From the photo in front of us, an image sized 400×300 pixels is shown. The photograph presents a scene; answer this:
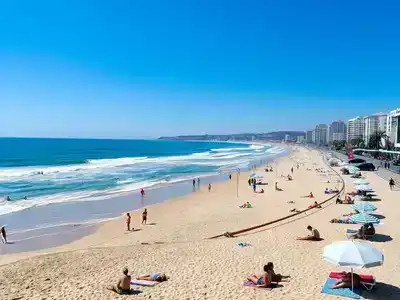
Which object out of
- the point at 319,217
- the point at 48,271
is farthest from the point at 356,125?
the point at 48,271

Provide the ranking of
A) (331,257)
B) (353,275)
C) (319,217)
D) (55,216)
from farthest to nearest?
(55,216)
(319,217)
(353,275)
(331,257)

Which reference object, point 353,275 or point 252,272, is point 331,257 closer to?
point 353,275

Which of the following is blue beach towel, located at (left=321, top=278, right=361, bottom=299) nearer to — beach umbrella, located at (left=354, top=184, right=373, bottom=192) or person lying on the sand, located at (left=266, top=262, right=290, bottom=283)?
person lying on the sand, located at (left=266, top=262, right=290, bottom=283)

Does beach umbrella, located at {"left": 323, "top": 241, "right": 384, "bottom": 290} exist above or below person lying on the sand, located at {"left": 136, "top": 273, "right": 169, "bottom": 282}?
above

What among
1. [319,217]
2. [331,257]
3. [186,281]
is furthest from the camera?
[319,217]

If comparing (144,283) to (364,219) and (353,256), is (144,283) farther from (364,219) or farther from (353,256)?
(364,219)

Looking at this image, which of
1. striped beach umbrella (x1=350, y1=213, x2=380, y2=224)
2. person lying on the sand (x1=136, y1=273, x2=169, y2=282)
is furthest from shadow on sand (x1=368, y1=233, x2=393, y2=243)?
person lying on the sand (x1=136, y1=273, x2=169, y2=282)

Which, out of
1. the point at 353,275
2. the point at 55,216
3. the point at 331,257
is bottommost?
the point at 55,216
